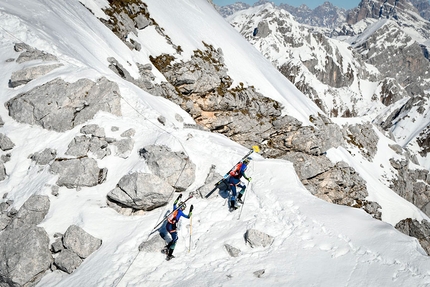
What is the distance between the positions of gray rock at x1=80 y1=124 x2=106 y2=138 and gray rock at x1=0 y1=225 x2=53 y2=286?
602 centimetres

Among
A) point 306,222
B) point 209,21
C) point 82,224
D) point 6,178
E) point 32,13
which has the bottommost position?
point 6,178

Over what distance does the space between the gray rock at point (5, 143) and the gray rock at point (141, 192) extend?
6.63 metres

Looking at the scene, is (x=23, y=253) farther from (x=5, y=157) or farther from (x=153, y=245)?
(x=5, y=157)

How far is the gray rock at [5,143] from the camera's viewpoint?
1543cm

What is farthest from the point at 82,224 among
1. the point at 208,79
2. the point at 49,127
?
the point at 208,79

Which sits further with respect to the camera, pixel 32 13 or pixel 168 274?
pixel 32 13

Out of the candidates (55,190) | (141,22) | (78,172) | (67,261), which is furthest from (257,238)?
(141,22)

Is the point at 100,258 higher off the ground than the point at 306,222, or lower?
lower

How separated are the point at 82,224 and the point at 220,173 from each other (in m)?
7.66

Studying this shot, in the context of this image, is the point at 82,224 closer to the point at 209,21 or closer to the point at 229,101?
the point at 229,101

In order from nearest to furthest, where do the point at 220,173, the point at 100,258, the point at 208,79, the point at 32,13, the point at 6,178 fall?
the point at 100,258, the point at 6,178, the point at 220,173, the point at 32,13, the point at 208,79

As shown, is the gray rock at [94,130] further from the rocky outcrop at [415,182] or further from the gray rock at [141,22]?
the rocky outcrop at [415,182]

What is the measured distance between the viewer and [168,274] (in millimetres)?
11117

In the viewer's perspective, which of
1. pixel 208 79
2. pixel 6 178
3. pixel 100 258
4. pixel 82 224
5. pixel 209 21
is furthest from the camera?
pixel 209 21
